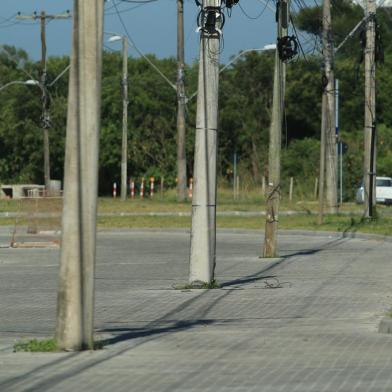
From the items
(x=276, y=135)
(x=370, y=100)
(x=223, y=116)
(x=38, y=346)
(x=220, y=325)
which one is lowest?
(x=220, y=325)

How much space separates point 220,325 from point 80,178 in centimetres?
360

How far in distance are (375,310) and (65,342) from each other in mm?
5435

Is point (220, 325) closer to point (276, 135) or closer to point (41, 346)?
point (41, 346)

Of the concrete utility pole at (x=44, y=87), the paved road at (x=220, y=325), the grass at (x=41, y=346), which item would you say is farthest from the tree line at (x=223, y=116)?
the grass at (x=41, y=346)

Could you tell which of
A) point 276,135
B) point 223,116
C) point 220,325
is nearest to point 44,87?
point 223,116

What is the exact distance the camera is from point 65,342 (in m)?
11.6

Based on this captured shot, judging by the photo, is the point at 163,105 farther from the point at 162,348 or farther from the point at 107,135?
the point at 162,348

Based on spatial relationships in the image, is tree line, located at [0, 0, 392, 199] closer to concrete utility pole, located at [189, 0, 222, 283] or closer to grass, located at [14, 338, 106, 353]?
concrete utility pole, located at [189, 0, 222, 283]

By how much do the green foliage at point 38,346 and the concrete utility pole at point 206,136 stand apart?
6587 millimetres

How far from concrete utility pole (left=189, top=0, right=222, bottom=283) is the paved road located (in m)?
0.91

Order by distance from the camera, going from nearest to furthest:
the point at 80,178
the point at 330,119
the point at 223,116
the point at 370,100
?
the point at 80,178 < the point at 370,100 < the point at 330,119 < the point at 223,116

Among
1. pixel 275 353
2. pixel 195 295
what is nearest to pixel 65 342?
pixel 275 353

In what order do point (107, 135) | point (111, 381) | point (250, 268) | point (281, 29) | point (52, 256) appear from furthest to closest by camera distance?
point (107, 135)
point (52, 256)
point (281, 29)
point (250, 268)
point (111, 381)

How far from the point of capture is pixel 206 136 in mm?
18469
